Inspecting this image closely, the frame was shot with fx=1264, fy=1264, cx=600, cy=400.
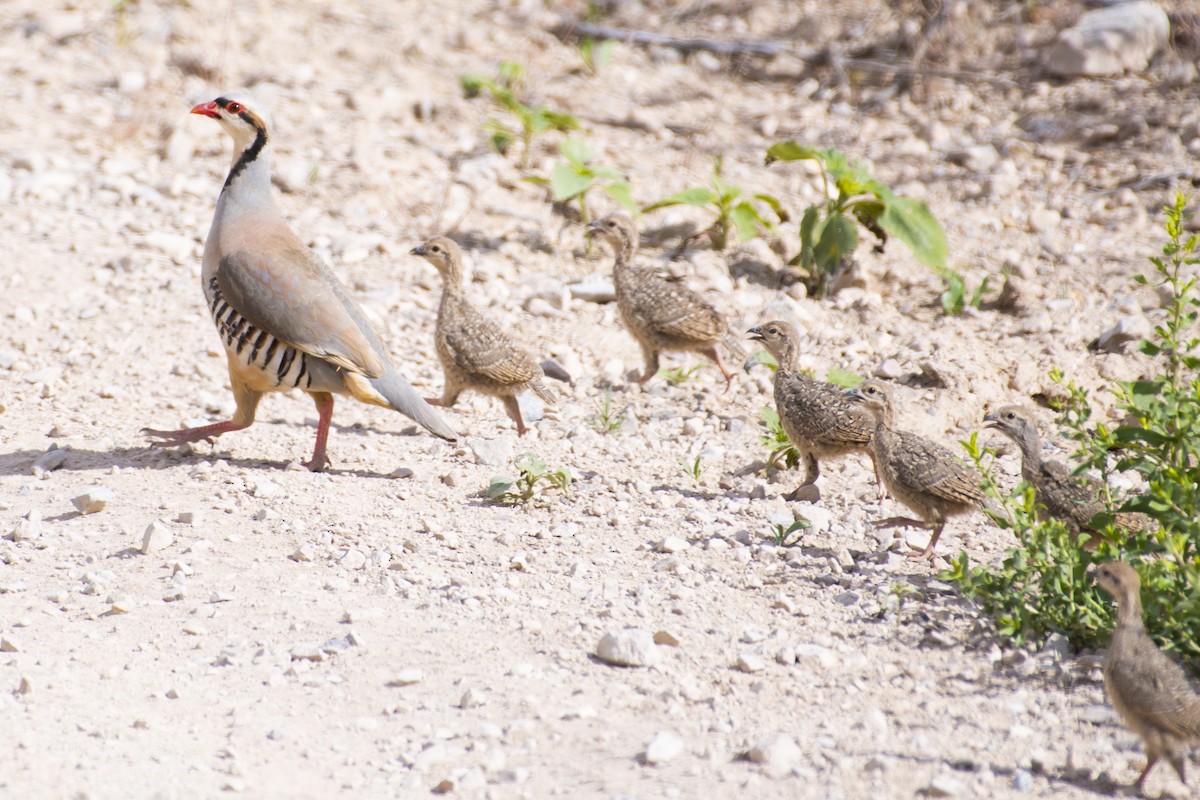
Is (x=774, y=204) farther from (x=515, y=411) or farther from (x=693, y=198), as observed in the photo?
(x=515, y=411)

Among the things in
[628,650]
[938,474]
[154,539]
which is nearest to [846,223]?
[938,474]

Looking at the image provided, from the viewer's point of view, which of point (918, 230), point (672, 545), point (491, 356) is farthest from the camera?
point (918, 230)

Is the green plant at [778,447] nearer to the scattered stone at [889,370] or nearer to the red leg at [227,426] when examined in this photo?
the scattered stone at [889,370]

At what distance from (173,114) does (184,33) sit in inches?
69.2

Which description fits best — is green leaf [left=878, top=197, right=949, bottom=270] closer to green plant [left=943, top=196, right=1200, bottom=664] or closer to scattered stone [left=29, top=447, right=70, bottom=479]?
green plant [left=943, top=196, right=1200, bottom=664]

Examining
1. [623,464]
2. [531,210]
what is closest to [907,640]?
[623,464]

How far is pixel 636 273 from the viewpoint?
823cm

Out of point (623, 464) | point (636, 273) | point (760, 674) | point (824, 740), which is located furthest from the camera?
point (636, 273)

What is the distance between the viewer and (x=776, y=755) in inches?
155

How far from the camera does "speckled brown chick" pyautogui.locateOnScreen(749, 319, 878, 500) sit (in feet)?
20.8

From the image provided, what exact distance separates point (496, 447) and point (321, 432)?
0.92m

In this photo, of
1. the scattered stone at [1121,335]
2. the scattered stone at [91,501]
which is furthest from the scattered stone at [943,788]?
the scattered stone at [1121,335]

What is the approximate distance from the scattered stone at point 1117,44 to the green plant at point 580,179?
16.3 feet

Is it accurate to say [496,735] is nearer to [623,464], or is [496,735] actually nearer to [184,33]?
[623,464]
